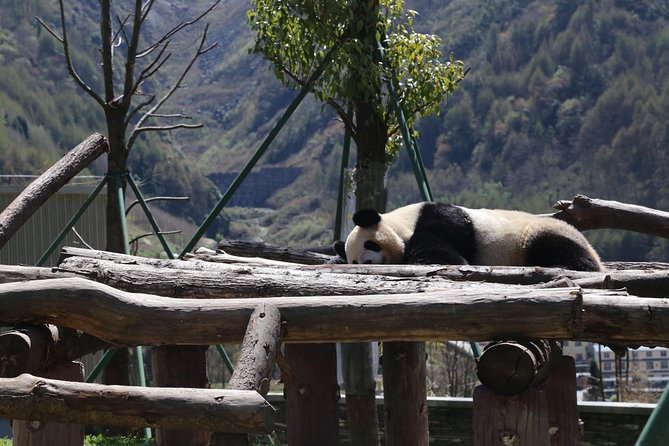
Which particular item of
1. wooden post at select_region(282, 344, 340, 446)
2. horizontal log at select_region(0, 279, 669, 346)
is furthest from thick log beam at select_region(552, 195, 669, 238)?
horizontal log at select_region(0, 279, 669, 346)

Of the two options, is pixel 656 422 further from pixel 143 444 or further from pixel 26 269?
pixel 143 444

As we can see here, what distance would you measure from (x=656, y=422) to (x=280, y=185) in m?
61.4

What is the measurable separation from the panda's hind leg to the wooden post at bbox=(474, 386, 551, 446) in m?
1.70

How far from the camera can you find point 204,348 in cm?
511

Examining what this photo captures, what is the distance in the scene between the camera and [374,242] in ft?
18.6

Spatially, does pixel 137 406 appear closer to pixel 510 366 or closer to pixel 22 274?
pixel 510 366

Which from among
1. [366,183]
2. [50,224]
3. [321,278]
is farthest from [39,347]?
[50,224]

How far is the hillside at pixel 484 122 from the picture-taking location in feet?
167

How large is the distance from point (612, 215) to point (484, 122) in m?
51.1

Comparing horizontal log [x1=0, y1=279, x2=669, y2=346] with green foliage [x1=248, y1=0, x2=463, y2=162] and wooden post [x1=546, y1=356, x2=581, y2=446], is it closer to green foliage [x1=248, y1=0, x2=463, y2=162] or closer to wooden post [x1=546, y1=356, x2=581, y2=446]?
wooden post [x1=546, y1=356, x2=581, y2=446]

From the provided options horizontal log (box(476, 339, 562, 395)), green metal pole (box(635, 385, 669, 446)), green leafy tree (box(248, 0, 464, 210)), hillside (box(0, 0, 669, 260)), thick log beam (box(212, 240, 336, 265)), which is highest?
hillside (box(0, 0, 669, 260))

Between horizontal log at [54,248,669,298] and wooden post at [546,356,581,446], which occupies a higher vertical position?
horizontal log at [54,248,669,298]

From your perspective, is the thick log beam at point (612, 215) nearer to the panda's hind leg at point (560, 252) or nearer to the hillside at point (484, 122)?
the panda's hind leg at point (560, 252)

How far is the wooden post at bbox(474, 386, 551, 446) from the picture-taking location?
374cm
